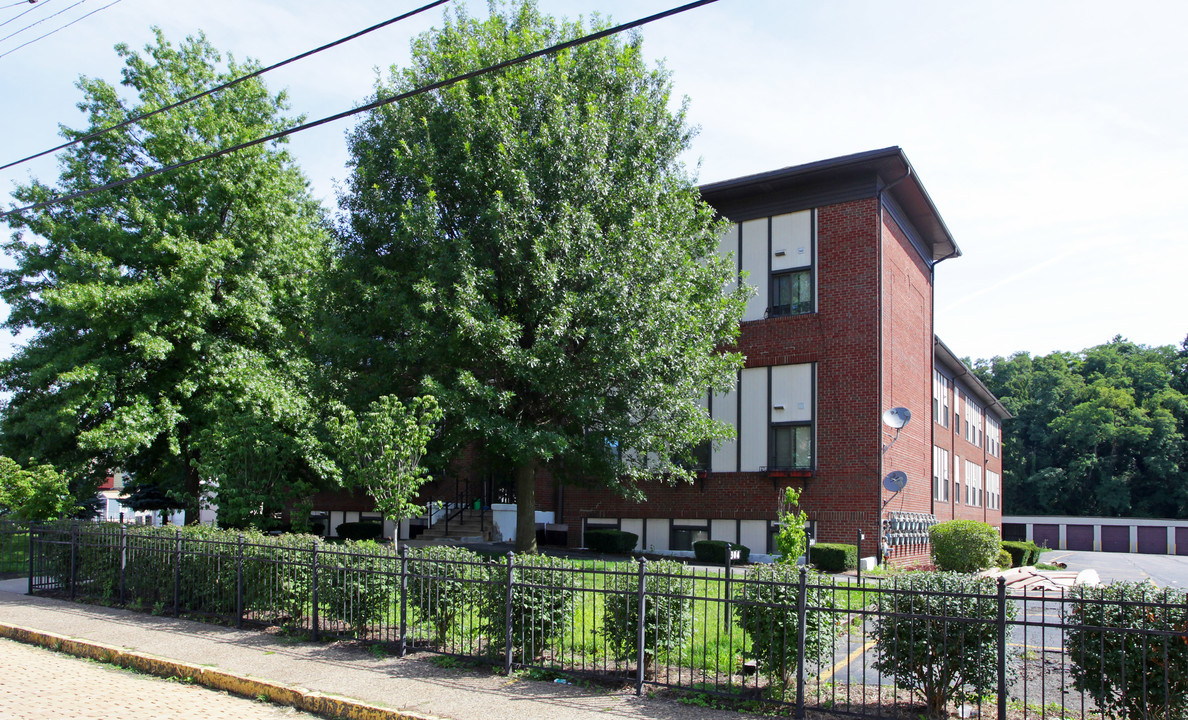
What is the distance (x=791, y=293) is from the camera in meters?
23.8

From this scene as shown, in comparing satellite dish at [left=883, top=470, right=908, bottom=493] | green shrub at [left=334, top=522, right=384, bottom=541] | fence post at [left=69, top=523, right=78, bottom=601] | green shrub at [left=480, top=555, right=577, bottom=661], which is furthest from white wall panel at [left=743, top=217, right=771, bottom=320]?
fence post at [left=69, top=523, right=78, bottom=601]

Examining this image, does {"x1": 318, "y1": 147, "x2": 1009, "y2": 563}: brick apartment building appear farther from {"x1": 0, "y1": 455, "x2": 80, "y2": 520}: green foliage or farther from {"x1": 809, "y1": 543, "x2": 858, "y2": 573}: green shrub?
{"x1": 0, "y1": 455, "x2": 80, "y2": 520}: green foliage

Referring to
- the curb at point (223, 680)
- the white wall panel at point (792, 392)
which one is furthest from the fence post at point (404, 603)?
the white wall panel at point (792, 392)

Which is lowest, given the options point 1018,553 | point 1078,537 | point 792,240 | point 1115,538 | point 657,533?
point 1078,537

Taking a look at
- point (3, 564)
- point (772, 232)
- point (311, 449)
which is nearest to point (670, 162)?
point (772, 232)

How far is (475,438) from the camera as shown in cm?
1873

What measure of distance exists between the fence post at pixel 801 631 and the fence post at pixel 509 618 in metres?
3.10

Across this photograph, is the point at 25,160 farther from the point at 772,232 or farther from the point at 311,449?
the point at 772,232

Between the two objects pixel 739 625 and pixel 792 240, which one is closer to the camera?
pixel 739 625

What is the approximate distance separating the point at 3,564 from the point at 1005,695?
20570 millimetres

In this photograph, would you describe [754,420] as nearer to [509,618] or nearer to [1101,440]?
[509,618]

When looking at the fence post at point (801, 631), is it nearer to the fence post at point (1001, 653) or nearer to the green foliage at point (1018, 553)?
the fence post at point (1001, 653)

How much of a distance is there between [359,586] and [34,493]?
11.3 metres

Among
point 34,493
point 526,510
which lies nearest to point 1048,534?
point 526,510
